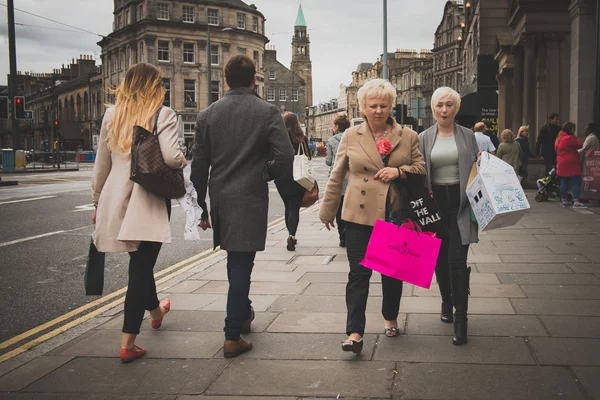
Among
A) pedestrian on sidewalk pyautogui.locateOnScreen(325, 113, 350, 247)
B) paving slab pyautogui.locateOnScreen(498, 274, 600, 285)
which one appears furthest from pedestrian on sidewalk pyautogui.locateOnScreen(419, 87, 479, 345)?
pedestrian on sidewalk pyautogui.locateOnScreen(325, 113, 350, 247)

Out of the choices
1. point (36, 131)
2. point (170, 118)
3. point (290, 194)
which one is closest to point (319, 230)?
point (290, 194)

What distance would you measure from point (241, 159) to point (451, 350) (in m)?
1.90

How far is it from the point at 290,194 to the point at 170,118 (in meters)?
4.69

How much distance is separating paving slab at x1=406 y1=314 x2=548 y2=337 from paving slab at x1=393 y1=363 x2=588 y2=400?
0.78 meters

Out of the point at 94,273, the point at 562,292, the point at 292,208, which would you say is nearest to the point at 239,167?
the point at 94,273

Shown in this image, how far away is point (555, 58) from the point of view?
19703mm

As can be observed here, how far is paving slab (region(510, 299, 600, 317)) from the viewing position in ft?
17.3

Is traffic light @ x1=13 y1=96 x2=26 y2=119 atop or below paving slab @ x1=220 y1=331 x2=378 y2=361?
atop

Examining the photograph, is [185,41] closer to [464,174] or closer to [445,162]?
[445,162]

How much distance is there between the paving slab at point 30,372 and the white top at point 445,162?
2890 mm

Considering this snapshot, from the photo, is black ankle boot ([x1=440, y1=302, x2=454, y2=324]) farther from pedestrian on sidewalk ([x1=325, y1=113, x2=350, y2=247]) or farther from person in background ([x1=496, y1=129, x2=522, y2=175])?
person in background ([x1=496, y1=129, x2=522, y2=175])

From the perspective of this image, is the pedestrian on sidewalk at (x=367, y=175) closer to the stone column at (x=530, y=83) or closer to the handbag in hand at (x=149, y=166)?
the handbag in hand at (x=149, y=166)

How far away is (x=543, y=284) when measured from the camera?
21.1ft

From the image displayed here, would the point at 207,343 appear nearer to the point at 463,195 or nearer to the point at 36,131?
the point at 463,195
